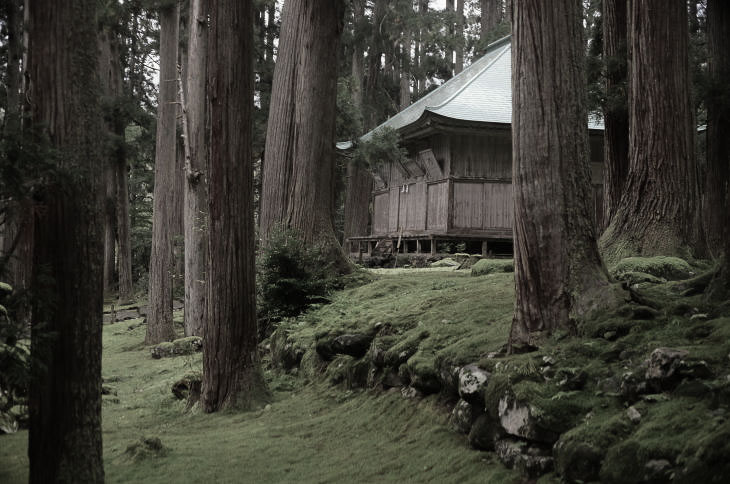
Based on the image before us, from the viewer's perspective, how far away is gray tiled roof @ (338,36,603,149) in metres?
21.1

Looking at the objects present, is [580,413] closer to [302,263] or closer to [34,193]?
[34,193]

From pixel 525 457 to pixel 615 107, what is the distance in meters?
7.22

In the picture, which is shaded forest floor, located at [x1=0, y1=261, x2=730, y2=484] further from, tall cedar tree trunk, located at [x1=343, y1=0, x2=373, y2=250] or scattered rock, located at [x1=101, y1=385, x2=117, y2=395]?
tall cedar tree trunk, located at [x1=343, y1=0, x2=373, y2=250]

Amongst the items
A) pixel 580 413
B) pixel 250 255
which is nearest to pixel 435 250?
pixel 250 255

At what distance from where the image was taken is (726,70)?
14438mm

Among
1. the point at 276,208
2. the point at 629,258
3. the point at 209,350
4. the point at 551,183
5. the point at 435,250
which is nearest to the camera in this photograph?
the point at 551,183

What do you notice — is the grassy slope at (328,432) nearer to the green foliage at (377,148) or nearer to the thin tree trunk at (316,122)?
the thin tree trunk at (316,122)

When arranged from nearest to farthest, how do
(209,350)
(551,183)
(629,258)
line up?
(551,183) → (629,258) → (209,350)

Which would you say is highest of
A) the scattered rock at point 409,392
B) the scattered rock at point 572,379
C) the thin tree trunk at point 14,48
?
the thin tree trunk at point 14,48

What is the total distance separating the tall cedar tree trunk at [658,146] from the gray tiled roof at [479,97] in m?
10.2

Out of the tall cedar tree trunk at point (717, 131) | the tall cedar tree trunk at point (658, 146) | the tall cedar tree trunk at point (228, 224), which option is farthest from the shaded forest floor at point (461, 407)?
the tall cedar tree trunk at point (717, 131)

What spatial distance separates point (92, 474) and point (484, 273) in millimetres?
8656

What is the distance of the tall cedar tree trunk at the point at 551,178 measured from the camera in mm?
6184

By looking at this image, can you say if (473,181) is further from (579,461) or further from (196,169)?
(579,461)
